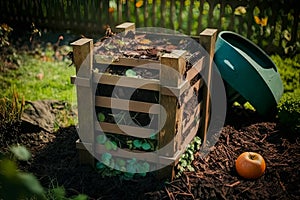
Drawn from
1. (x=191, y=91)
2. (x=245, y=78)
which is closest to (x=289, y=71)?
(x=245, y=78)

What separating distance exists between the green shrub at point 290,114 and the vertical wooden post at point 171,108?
109cm

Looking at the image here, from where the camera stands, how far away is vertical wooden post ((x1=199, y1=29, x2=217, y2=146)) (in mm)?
3055

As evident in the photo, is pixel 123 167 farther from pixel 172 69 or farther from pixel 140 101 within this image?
pixel 172 69

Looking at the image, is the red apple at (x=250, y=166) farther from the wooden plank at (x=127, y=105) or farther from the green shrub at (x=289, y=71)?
the green shrub at (x=289, y=71)

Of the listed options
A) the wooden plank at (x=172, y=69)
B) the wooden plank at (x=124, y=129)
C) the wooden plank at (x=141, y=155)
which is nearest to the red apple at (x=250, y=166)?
the wooden plank at (x=141, y=155)

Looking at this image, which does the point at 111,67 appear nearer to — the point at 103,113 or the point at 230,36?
the point at 103,113

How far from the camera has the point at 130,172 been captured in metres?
2.96

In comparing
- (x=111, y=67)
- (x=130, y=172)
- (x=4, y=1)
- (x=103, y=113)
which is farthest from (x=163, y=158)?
(x=4, y=1)

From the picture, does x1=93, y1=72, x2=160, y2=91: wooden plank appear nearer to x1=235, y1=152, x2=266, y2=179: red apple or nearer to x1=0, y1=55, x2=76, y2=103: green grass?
x1=235, y1=152, x2=266, y2=179: red apple

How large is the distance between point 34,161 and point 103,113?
78 cm

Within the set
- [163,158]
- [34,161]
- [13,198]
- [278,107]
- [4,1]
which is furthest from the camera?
[4,1]

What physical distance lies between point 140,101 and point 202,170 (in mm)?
746

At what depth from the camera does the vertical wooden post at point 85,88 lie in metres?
2.75

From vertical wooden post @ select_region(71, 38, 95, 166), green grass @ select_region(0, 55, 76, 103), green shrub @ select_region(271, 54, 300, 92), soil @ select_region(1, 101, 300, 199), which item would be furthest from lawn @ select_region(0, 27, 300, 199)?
green shrub @ select_region(271, 54, 300, 92)
